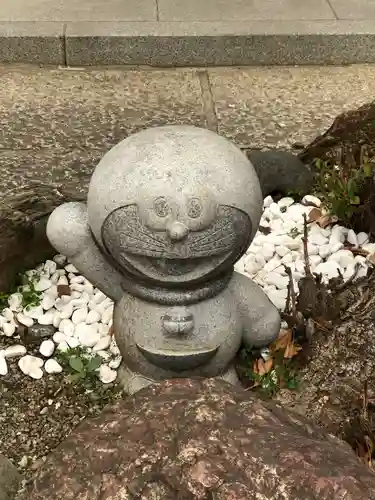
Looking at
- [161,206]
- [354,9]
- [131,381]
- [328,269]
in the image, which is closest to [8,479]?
[131,381]

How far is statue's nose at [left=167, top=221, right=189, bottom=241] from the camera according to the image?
7.61ft

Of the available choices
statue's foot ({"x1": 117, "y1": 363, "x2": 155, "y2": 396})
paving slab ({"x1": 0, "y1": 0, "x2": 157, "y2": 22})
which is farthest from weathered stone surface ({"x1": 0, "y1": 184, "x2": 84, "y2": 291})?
paving slab ({"x1": 0, "y1": 0, "x2": 157, "y2": 22})

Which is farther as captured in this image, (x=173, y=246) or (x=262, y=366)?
(x=262, y=366)

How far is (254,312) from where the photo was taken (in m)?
2.74

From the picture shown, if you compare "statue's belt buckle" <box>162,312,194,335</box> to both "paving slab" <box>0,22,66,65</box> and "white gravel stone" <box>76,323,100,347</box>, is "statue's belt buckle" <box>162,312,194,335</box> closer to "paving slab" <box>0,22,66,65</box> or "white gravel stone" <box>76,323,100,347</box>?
"white gravel stone" <box>76,323,100,347</box>

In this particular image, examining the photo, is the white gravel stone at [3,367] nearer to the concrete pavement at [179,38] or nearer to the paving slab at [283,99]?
the paving slab at [283,99]

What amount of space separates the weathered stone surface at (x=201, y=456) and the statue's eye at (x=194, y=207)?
2.19 feet

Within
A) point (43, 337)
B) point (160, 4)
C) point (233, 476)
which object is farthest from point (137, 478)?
point (160, 4)

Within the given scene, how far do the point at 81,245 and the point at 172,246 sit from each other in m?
0.38

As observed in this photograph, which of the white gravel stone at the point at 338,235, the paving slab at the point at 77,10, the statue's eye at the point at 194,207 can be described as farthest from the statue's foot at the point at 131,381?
the paving slab at the point at 77,10

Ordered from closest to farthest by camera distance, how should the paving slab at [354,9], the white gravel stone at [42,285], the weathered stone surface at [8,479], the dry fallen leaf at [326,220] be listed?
Result: the weathered stone surface at [8,479] < the white gravel stone at [42,285] < the dry fallen leaf at [326,220] < the paving slab at [354,9]

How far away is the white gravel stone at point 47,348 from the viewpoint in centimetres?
299

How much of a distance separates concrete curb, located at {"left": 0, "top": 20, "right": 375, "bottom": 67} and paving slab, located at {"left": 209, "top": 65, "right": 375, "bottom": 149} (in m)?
0.09

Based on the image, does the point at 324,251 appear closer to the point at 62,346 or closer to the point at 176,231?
the point at 62,346
